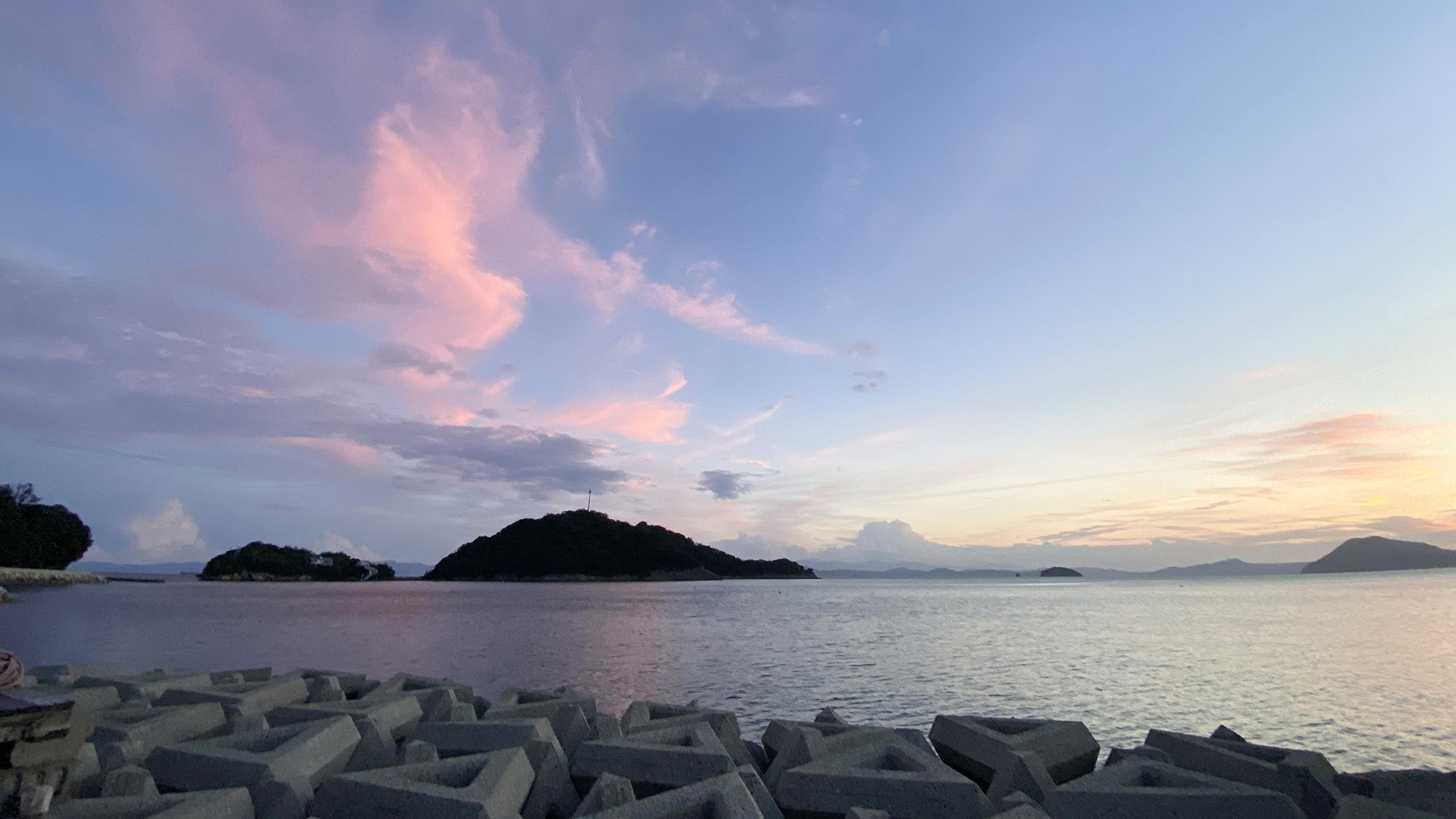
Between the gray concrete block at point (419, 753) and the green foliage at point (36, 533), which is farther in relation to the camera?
the green foliage at point (36, 533)

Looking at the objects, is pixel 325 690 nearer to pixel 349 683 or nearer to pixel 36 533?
pixel 349 683

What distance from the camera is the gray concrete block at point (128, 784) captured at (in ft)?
19.8

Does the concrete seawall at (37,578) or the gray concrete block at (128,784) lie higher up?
the concrete seawall at (37,578)

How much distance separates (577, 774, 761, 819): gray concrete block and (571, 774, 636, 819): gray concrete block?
0.63ft

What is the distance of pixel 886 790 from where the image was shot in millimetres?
6367

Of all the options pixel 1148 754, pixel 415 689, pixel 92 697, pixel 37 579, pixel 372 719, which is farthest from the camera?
pixel 37 579

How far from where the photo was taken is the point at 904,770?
7.03 metres

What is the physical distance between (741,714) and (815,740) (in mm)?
9268

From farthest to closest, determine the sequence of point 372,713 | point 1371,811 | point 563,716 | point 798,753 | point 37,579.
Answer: point 37,579, point 563,716, point 372,713, point 798,753, point 1371,811

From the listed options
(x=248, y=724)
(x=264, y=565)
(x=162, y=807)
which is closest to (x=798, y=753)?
(x=162, y=807)

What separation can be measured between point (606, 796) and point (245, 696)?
23.9 feet

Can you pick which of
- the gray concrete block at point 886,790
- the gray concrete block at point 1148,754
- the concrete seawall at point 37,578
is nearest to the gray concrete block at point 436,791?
the gray concrete block at point 886,790

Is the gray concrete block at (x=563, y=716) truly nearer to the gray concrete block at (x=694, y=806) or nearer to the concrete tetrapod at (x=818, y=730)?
the concrete tetrapod at (x=818, y=730)

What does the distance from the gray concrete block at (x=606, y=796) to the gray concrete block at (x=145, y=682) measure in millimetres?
8572
